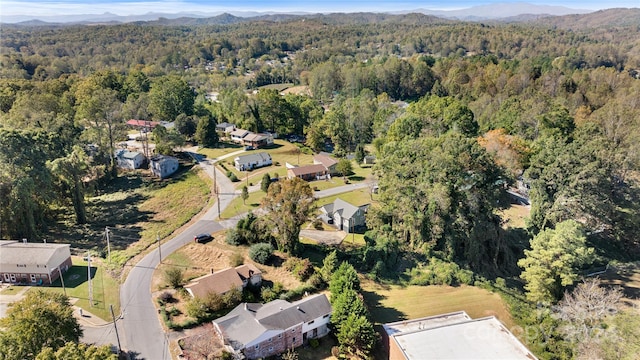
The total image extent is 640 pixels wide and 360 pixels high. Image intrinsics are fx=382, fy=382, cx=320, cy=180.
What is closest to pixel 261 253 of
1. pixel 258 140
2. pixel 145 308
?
pixel 145 308

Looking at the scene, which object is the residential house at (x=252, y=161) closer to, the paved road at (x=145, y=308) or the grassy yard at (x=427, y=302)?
the paved road at (x=145, y=308)

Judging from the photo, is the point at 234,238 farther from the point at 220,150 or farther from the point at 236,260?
the point at 220,150

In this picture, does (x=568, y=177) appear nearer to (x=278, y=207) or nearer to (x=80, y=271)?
(x=278, y=207)

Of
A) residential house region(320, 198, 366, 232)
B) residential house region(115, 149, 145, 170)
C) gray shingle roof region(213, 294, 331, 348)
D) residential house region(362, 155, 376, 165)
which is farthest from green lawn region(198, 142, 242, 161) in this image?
gray shingle roof region(213, 294, 331, 348)

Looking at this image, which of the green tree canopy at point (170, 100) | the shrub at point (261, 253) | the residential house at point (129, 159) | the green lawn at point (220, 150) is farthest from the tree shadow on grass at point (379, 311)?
the green tree canopy at point (170, 100)

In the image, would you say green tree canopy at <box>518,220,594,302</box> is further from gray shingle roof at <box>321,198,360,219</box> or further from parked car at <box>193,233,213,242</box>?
parked car at <box>193,233,213,242</box>
